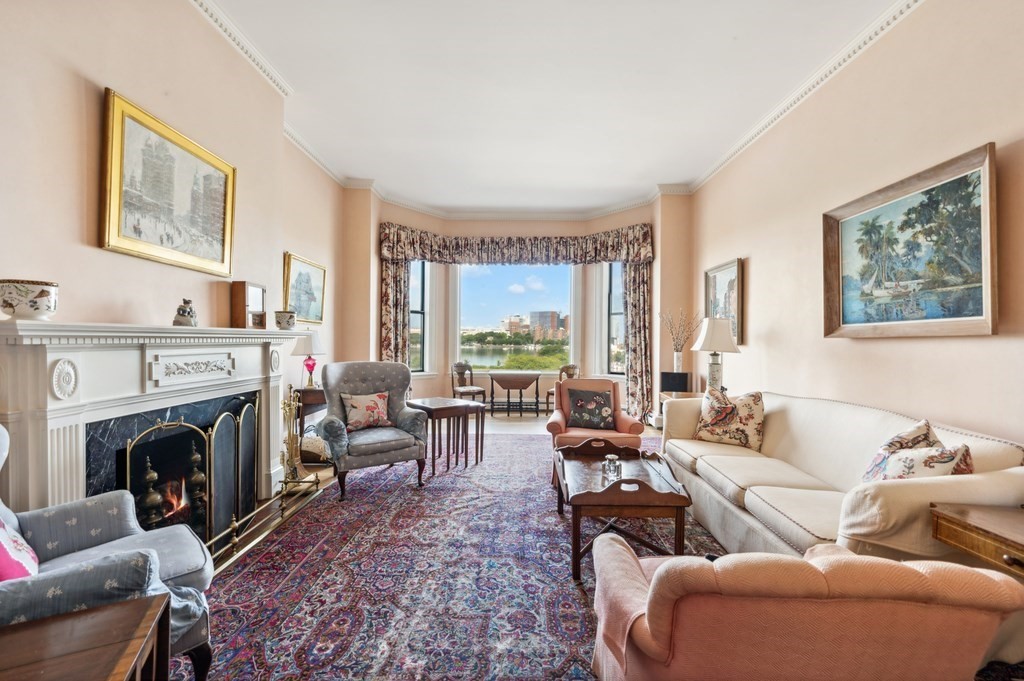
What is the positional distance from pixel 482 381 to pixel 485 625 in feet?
18.0

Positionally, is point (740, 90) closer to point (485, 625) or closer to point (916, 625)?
point (916, 625)

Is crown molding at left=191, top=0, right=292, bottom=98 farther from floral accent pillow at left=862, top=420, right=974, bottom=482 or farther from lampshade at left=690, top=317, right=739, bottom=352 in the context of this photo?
floral accent pillow at left=862, top=420, right=974, bottom=482

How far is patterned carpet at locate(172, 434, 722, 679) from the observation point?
5.28ft

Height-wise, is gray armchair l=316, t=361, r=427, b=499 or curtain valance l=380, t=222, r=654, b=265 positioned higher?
curtain valance l=380, t=222, r=654, b=265

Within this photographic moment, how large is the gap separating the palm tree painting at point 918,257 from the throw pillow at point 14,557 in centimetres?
374

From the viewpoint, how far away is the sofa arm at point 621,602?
0.96 metres

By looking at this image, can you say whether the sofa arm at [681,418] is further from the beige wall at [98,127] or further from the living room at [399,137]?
the beige wall at [98,127]

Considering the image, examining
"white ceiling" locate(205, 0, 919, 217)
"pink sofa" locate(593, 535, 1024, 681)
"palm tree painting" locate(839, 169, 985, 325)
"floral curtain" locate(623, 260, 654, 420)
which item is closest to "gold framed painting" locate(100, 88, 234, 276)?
"white ceiling" locate(205, 0, 919, 217)

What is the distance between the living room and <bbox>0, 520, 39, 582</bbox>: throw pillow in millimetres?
356

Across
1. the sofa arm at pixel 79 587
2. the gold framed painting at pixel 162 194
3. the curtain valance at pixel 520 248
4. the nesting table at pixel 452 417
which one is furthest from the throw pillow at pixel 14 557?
the curtain valance at pixel 520 248

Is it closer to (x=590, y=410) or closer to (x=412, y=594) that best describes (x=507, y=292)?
(x=590, y=410)

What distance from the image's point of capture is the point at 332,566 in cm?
226

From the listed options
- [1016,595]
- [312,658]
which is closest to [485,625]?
[312,658]

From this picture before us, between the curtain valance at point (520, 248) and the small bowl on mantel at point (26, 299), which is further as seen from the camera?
the curtain valance at point (520, 248)
